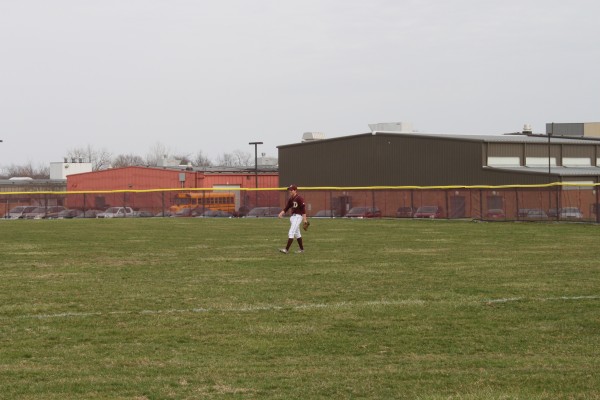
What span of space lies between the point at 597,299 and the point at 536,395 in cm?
728

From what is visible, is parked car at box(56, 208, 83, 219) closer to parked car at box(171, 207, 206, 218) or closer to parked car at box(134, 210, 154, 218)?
parked car at box(134, 210, 154, 218)

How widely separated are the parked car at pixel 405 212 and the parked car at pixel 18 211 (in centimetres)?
2520

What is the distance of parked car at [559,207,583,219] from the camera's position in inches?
1811

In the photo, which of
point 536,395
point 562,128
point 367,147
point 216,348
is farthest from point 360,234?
point 562,128

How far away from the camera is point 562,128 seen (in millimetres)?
102625

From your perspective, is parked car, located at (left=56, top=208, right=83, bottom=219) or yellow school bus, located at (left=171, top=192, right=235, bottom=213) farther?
parked car, located at (left=56, top=208, right=83, bottom=219)

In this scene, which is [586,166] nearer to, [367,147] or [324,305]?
[367,147]

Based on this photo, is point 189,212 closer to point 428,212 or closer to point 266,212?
point 266,212

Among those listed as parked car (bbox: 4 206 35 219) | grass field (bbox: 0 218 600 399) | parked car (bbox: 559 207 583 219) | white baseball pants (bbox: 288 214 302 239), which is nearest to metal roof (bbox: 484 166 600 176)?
parked car (bbox: 559 207 583 219)

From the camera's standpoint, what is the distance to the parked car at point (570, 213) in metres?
46.0

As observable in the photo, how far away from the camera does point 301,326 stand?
12.3 metres

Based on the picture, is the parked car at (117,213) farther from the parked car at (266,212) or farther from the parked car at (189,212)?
the parked car at (266,212)

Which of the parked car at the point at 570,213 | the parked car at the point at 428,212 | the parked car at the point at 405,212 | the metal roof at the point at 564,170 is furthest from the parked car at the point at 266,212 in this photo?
the parked car at the point at 570,213

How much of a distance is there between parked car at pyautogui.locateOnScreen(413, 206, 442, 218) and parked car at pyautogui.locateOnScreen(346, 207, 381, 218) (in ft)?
9.90
